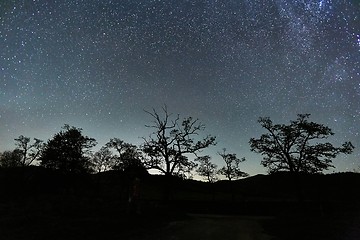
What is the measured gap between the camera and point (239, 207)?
35375 mm

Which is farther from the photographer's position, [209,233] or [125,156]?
[125,156]

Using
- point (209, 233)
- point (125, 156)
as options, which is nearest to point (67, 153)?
A: point (125, 156)

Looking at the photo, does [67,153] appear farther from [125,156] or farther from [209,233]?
[209,233]

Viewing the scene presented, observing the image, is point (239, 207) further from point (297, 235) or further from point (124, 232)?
point (124, 232)

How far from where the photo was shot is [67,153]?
194ft

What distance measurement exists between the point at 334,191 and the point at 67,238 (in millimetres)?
79760

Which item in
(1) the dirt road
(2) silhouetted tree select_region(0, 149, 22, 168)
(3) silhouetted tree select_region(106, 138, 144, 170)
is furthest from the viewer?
(2) silhouetted tree select_region(0, 149, 22, 168)

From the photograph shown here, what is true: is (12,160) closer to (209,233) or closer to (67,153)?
(67,153)

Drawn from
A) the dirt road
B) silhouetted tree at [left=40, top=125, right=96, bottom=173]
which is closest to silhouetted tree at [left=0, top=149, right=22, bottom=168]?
silhouetted tree at [left=40, top=125, right=96, bottom=173]

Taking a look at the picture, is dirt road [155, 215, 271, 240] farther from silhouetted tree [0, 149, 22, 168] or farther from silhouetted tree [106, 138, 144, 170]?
silhouetted tree [0, 149, 22, 168]

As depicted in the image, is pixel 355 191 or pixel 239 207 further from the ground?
pixel 355 191

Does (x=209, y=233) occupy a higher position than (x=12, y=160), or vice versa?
(x=12, y=160)

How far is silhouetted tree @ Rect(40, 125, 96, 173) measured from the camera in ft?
190

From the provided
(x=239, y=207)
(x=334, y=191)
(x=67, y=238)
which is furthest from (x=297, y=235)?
(x=334, y=191)
